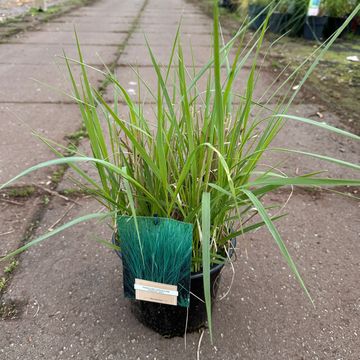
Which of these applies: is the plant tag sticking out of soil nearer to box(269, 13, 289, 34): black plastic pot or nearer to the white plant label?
the white plant label

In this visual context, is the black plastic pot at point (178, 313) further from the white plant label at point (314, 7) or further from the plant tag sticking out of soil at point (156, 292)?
the white plant label at point (314, 7)

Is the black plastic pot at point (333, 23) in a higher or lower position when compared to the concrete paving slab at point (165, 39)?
higher

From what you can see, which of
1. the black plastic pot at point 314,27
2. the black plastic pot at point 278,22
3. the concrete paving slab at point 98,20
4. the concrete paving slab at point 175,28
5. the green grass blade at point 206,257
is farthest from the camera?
the concrete paving slab at point 98,20

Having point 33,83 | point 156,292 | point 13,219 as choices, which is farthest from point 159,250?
point 33,83

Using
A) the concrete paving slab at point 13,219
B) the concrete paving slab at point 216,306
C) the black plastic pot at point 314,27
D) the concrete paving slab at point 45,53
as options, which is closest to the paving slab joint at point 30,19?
the concrete paving slab at point 45,53

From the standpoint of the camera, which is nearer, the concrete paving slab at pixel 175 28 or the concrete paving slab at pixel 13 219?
the concrete paving slab at pixel 13 219

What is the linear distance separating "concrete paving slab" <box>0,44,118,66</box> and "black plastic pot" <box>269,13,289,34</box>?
70.1 inches

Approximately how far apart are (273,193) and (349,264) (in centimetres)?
42

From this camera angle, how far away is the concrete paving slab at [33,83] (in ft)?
7.74

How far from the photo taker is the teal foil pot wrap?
759 millimetres

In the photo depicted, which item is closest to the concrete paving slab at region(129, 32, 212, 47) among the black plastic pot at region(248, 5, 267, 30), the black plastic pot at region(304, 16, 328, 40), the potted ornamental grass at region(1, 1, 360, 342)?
the black plastic pot at region(248, 5, 267, 30)

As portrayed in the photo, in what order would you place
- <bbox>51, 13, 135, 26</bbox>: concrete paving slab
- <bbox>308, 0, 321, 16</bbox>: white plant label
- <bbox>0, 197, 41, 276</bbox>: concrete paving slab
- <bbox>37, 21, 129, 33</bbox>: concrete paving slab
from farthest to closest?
<bbox>51, 13, 135, 26</bbox>: concrete paving slab
<bbox>37, 21, 129, 33</bbox>: concrete paving slab
<bbox>308, 0, 321, 16</bbox>: white plant label
<bbox>0, 197, 41, 276</bbox>: concrete paving slab

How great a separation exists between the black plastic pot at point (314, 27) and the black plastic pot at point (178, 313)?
12.2ft

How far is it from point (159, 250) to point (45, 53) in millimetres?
3015
